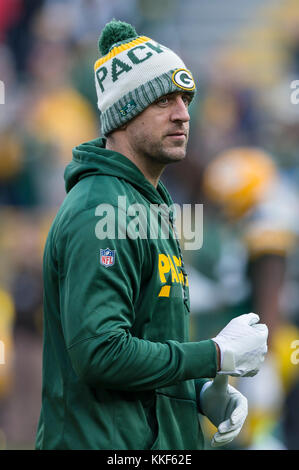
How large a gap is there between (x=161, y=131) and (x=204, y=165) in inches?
139

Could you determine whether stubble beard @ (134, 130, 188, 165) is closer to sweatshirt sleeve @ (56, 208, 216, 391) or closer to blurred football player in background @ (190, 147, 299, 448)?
sweatshirt sleeve @ (56, 208, 216, 391)

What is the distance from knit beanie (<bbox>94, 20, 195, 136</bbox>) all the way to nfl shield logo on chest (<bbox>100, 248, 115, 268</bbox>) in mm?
511

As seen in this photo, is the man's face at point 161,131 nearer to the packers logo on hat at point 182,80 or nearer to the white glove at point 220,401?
the packers logo on hat at point 182,80

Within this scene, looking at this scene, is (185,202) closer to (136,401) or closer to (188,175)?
(188,175)

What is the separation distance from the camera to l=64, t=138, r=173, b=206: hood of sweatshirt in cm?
237

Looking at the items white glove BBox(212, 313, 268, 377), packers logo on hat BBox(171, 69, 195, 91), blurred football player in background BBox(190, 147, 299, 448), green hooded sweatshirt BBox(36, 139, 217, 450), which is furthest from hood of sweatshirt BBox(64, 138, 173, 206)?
blurred football player in background BBox(190, 147, 299, 448)

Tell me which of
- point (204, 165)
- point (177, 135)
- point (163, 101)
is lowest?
point (177, 135)

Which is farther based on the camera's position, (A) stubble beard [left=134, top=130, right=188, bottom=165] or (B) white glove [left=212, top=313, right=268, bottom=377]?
(A) stubble beard [left=134, top=130, right=188, bottom=165]

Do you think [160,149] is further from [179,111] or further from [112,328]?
[112,328]

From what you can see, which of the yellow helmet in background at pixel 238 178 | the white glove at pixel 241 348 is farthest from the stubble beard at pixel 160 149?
the yellow helmet in background at pixel 238 178

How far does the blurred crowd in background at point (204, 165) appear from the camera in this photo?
18.1 ft

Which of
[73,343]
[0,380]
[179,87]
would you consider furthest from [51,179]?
[73,343]

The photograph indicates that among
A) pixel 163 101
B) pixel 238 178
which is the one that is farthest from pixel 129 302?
pixel 238 178

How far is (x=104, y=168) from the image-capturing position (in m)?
2.37
